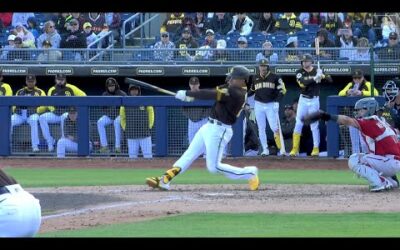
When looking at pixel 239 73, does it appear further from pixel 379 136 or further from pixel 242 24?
pixel 242 24

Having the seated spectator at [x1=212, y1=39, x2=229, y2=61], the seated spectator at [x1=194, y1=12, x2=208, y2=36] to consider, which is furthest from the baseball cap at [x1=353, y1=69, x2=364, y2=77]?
the seated spectator at [x1=194, y1=12, x2=208, y2=36]

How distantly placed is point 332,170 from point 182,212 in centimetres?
621

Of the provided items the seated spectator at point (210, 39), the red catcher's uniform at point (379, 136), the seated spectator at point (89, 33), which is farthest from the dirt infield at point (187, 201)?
the seated spectator at point (89, 33)

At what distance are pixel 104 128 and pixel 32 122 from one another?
57.4 inches

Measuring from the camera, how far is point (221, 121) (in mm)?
11250

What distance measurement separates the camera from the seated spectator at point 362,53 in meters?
18.2

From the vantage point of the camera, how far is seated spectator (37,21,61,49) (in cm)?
2033

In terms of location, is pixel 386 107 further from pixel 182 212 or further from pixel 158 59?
pixel 182 212

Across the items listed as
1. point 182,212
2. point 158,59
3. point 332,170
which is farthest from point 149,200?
point 158,59

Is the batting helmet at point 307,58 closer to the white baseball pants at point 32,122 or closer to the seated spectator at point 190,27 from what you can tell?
the seated spectator at point 190,27

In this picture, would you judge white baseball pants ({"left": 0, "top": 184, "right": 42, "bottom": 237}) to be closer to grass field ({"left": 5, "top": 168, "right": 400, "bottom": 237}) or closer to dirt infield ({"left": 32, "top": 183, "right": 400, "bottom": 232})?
grass field ({"left": 5, "top": 168, "right": 400, "bottom": 237})

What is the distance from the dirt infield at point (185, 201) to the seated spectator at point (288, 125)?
4.34 meters

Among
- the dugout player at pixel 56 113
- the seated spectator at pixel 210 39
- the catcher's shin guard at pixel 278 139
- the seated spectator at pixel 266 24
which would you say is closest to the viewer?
the catcher's shin guard at pixel 278 139
